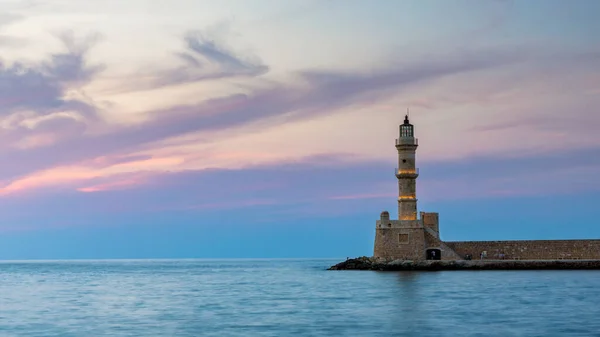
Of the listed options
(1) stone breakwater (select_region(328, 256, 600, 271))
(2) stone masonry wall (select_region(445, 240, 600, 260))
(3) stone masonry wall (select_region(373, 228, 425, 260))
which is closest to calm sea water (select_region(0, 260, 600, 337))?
(1) stone breakwater (select_region(328, 256, 600, 271))

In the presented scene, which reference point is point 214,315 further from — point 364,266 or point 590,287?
point 364,266

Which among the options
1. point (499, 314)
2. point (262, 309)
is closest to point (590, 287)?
point (499, 314)

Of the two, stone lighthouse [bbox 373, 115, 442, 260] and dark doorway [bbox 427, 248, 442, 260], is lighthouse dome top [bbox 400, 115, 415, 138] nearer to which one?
stone lighthouse [bbox 373, 115, 442, 260]

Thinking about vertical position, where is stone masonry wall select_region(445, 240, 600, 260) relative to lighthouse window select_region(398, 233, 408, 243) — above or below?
below

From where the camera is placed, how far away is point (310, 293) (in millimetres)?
47938

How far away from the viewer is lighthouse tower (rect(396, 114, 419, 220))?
195 ft

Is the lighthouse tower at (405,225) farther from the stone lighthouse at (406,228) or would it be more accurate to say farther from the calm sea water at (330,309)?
the calm sea water at (330,309)

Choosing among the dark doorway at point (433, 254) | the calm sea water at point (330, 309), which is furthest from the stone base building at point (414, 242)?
the calm sea water at point (330, 309)

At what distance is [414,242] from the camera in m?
58.8

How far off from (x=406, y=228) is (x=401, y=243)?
1145 mm

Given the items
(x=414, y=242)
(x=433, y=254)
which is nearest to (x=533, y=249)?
(x=433, y=254)

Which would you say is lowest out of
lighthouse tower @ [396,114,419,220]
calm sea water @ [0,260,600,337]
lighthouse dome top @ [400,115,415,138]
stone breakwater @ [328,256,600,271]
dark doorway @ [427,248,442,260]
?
calm sea water @ [0,260,600,337]

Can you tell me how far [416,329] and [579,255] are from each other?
3326cm

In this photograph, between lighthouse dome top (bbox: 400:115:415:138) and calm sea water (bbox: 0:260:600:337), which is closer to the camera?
calm sea water (bbox: 0:260:600:337)
